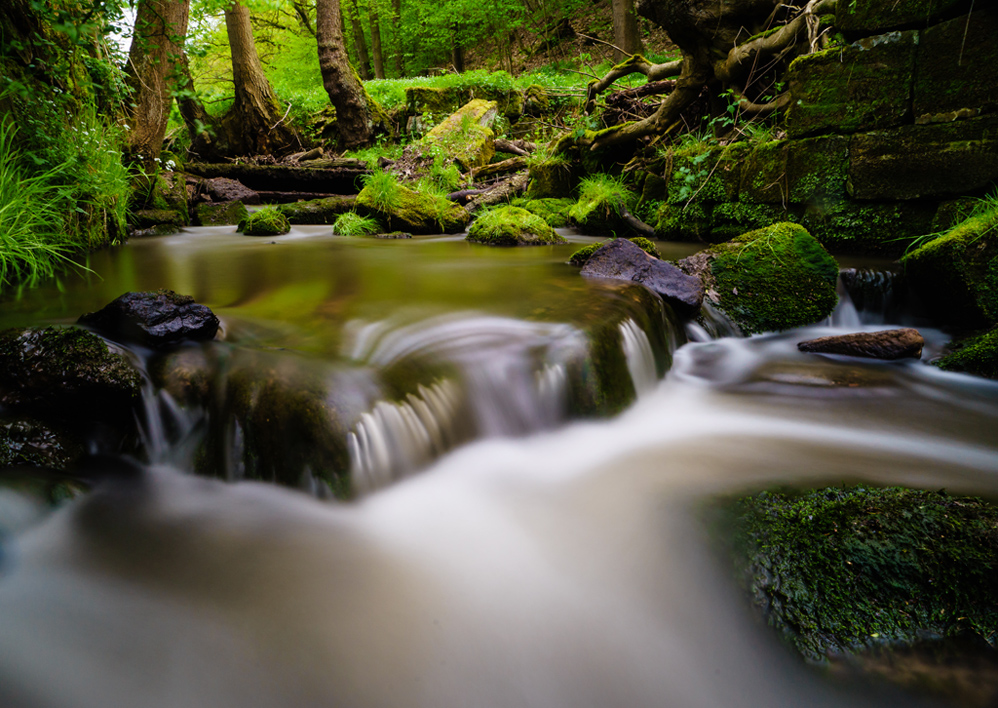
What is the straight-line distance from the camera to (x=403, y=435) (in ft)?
7.31

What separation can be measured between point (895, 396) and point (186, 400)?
3.58m

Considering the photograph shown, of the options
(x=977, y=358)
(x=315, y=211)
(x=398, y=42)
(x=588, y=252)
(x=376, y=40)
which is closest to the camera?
(x=977, y=358)

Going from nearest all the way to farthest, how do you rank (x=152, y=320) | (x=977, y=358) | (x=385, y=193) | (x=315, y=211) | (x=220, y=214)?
(x=152, y=320) < (x=977, y=358) < (x=385, y=193) < (x=220, y=214) < (x=315, y=211)

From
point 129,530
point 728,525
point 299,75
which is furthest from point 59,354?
point 299,75

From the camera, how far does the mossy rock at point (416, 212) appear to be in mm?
7574

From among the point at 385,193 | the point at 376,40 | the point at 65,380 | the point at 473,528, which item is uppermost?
the point at 376,40

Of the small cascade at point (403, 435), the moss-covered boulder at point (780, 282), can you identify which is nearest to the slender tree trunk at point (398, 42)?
the moss-covered boulder at point (780, 282)

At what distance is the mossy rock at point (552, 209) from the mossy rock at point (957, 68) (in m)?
4.19

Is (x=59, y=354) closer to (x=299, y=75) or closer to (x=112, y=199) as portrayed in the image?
(x=112, y=199)

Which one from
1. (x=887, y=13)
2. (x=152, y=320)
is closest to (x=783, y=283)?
(x=887, y=13)

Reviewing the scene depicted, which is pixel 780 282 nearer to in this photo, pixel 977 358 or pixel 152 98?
pixel 977 358

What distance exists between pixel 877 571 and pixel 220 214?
31.4ft

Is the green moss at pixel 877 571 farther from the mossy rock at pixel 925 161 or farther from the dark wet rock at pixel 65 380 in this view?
the mossy rock at pixel 925 161

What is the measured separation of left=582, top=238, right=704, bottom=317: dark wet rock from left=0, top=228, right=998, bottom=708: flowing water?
33 cm
